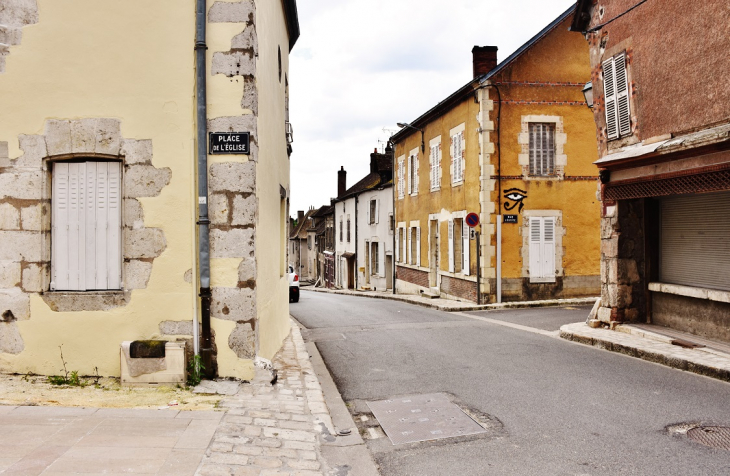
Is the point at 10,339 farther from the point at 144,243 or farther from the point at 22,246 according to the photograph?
the point at 144,243

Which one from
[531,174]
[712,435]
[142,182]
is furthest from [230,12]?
[531,174]

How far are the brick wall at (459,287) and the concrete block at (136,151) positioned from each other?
12.6 m

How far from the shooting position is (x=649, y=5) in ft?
30.2

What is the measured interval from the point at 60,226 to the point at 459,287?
45.8ft

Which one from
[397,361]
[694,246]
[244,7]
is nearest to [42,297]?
[244,7]

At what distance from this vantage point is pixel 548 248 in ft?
54.1

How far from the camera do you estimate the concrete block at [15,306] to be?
558 centimetres

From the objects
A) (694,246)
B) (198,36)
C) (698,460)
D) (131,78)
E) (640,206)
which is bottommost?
(698,460)

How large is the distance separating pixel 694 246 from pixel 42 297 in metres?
9.13

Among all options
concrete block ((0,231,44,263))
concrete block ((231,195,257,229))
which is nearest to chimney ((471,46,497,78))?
concrete block ((231,195,257,229))

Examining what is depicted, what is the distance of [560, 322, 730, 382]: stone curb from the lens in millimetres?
7031

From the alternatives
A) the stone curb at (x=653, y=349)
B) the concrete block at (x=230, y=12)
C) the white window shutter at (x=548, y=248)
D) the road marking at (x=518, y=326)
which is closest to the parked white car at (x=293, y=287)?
the road marking at (x=518, y=326)

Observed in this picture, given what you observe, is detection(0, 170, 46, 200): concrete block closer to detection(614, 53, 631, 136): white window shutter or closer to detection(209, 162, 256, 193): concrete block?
detection(209, 162, 256, 193): concrete block

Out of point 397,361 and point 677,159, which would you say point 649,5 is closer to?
point 677,159
